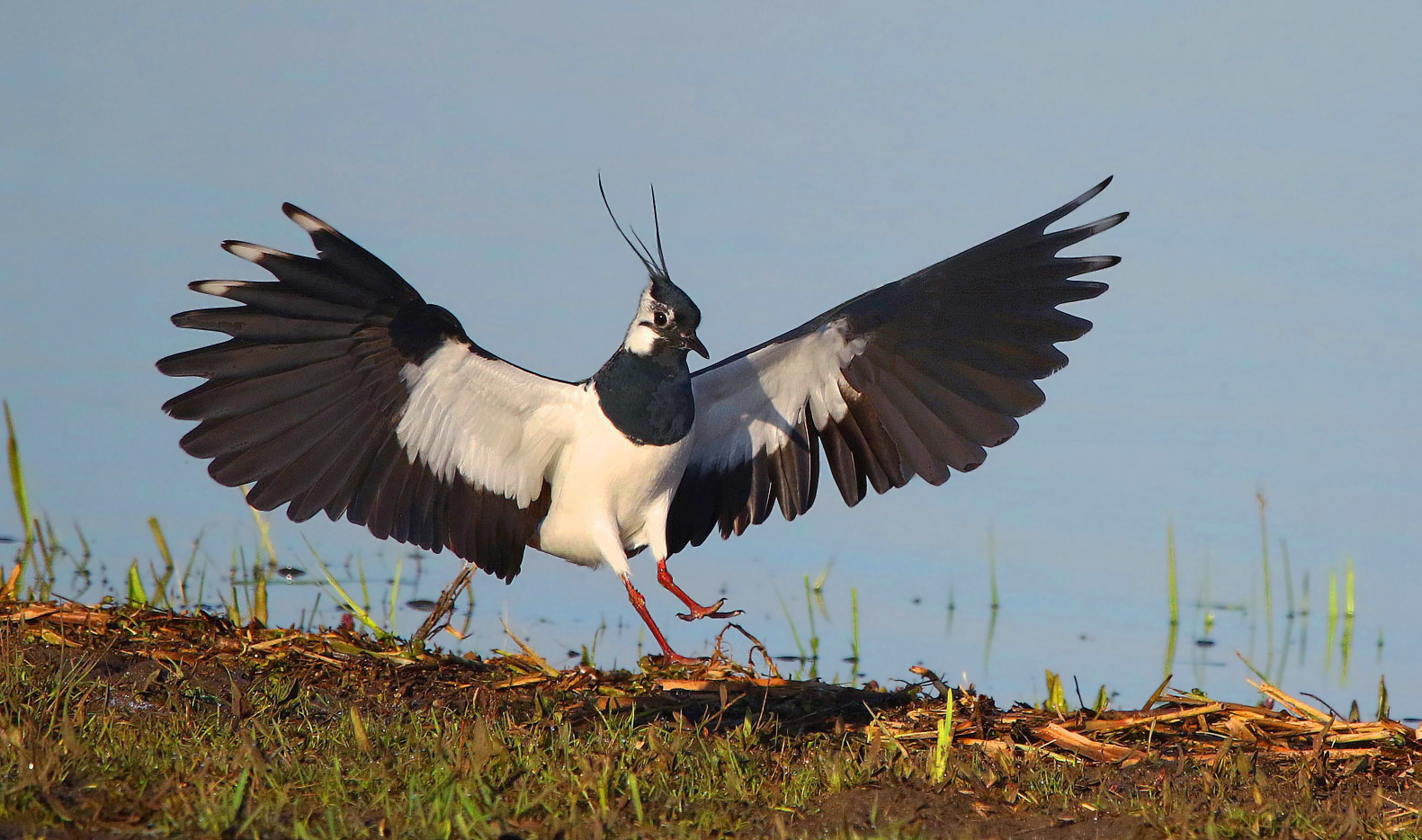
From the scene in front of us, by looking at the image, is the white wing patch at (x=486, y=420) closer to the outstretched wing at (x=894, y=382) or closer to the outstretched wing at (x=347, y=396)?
the outstretched wing at (x=347, y=396)

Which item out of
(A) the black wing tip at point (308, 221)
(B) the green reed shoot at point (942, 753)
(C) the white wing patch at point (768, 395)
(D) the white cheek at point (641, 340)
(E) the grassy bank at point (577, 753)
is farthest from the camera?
(C) the white wing patch at point (768, 395)

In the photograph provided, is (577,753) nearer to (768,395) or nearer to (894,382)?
(768,395)

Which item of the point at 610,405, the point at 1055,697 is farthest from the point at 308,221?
the point at 1055,697

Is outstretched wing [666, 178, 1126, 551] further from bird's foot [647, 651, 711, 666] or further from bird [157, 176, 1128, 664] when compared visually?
bird's foot [647, 651, 711, 666]

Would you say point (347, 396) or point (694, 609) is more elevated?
point (347, 396)

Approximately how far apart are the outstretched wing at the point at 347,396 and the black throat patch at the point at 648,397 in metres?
0.15

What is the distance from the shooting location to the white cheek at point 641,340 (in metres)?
4.72

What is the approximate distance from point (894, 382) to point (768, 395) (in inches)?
17.7

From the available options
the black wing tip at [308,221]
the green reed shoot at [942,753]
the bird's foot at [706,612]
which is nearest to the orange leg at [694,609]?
the bird's foot at [706,612]

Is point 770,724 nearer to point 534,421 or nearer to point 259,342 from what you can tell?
point 534,421

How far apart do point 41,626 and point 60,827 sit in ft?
6.26

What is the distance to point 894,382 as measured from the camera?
16.4 ft

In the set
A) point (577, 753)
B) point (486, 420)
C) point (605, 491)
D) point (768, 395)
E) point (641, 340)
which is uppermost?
point (641, 340)

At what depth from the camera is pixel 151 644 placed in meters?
4.29
